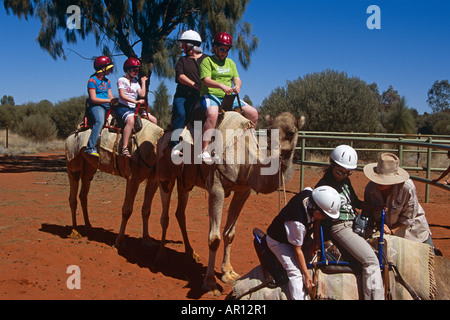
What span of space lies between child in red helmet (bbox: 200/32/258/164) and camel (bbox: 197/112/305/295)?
315 mm

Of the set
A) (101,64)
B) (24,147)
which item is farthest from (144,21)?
(24,147)

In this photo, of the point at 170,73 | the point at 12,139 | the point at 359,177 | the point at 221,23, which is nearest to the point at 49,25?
the point at 170,73

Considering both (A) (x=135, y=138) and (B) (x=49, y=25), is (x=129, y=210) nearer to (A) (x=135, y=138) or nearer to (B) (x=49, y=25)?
(A) (x=135, y=138)

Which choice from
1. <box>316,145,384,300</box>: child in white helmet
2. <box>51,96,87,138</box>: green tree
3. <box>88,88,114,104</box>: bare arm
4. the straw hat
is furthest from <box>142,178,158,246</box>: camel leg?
<box>51,96,87,138</box>: green tree

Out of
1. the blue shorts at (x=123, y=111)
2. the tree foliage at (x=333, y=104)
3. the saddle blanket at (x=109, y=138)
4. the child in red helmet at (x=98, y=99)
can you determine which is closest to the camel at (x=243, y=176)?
the saddle blanket at (x=109, y=138)

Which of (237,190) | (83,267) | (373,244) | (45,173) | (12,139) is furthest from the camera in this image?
(12,139)

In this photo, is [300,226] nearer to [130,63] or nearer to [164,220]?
[164,220]

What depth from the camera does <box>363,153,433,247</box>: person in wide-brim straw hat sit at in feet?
15.1

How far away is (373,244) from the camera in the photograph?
172 inches

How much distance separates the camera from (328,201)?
396 cm

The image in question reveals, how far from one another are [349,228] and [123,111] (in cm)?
476

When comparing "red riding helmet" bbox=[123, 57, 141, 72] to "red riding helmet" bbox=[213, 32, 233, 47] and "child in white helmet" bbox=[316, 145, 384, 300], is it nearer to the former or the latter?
"red riding helmet" bbox=[213, 32, 233, 47]

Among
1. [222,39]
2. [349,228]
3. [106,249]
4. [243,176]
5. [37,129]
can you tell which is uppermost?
[222,39]
